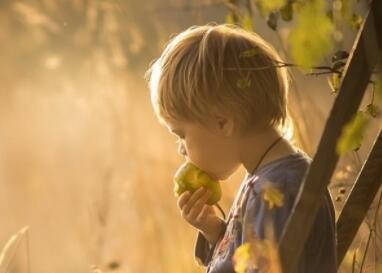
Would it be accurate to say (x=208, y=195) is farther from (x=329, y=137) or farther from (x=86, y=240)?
(x=86, y=240)

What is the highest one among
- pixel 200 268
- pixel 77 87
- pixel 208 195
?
pixel 77 87

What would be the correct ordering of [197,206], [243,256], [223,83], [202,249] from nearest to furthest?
[243,256] → [223,83] → [197,206] → [202,249]

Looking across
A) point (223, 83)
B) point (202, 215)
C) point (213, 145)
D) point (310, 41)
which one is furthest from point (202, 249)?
point (310, 41)

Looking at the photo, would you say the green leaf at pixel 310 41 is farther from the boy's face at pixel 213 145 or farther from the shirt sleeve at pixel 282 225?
the boy's face at pixel 213 145

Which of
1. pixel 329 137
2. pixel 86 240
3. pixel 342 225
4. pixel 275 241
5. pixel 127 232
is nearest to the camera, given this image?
pixel 329 137

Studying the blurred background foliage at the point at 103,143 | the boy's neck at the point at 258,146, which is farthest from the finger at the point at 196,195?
the blurred background foliage at the point at 103,143

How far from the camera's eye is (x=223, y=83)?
224 cm

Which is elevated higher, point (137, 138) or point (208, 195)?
point (137, 138)

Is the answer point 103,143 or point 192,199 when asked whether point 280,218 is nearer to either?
point 192,199

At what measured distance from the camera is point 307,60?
4.51 ft

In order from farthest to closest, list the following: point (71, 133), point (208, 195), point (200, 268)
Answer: point (71, 133), point (200, 268), point (208, 195)

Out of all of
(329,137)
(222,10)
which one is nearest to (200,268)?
(329,137)

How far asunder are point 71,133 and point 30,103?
242 millimetres

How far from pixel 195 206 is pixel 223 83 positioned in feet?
0.89
